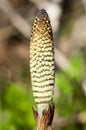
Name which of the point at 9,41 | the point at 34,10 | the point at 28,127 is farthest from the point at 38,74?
the point at 9,41

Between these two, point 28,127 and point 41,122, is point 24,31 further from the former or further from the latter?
point 41,122

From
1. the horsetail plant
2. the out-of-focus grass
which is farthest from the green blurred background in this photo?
the horsetail plant

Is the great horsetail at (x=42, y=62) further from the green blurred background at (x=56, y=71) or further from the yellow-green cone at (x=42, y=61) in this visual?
the green blurred background at (x=56, y=71)

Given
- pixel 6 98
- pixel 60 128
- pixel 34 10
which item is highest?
pixel 34 10

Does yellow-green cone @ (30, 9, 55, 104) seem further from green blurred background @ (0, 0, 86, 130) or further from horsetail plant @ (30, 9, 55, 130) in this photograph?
green blurred background @ (0, 0, 86, 130)

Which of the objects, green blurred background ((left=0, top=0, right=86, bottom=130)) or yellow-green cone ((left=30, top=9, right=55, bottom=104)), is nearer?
yellow-green cone ((left=30, top=9, right=55, bottom=104))

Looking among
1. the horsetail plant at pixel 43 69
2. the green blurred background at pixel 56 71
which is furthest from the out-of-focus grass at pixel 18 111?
the horsetail plant at pixel 43 69
